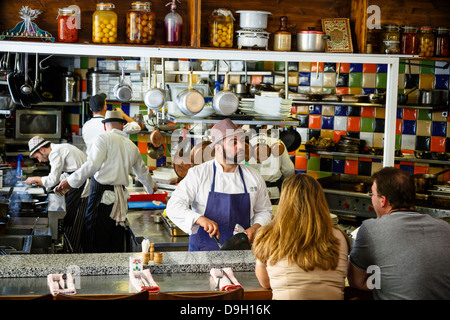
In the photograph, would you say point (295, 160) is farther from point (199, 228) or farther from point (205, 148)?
point (199, 228)

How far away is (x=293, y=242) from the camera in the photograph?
8.63 ft

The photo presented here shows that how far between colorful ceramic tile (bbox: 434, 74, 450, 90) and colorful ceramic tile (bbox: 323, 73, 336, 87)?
1319 millimetres

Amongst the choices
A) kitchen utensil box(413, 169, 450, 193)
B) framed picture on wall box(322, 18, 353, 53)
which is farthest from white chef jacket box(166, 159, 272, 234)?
kitchen utensil box(413, 169, 450, 193)

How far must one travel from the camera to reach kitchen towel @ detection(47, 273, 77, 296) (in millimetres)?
2836

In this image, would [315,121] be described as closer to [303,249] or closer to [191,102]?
[191,102]

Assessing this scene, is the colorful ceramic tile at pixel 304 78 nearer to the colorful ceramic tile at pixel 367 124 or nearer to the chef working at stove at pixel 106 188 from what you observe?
the colorful ceramic tile at pixel 367 124

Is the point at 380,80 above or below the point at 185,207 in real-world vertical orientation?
above

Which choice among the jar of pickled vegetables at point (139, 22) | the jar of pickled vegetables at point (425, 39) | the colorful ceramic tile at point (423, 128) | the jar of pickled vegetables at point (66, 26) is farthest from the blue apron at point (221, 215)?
the colorful ceramic tile at point (423, 128)

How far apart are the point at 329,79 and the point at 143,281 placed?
18.3 feet

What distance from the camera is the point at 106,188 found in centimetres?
578

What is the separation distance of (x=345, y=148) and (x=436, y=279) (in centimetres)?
493

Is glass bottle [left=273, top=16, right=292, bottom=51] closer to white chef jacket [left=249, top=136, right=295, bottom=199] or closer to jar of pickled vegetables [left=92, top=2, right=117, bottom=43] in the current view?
jar of pickled vegetables [left=92, top=2, right=117, bottom=43]

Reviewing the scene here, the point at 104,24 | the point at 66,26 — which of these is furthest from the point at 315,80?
the point at 66,26

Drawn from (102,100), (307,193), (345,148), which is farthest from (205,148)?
(307,193)
